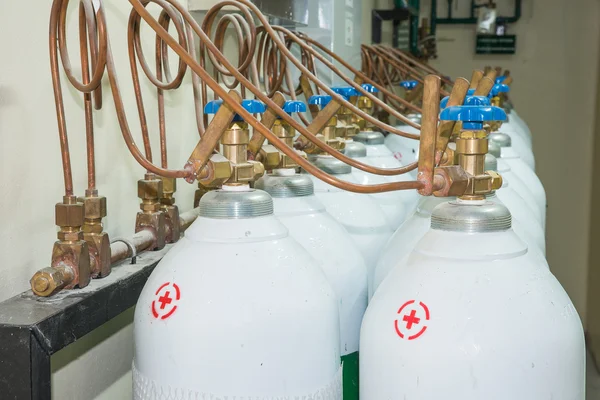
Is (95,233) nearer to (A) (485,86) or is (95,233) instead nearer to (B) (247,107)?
(B) (247,107)

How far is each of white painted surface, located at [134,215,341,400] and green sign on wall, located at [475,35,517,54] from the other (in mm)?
3351

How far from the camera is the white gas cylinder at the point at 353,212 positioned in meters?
0.93

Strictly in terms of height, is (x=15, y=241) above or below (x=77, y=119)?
below

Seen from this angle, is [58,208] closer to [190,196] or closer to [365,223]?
[365,223]

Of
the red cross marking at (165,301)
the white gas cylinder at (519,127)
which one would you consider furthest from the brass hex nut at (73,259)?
the white gas cylinder at (519,127)

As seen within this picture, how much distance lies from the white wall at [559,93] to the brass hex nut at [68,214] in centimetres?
336

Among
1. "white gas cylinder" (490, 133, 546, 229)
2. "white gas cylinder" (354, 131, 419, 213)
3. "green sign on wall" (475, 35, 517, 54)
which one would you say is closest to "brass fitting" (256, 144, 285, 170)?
"white gas cylinder" (354, 131, 419, 213)

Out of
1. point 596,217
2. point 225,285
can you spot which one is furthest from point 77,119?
point 596,217

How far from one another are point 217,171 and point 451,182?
0.65ft

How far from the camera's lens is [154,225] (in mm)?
879

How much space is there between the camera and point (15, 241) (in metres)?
0.69

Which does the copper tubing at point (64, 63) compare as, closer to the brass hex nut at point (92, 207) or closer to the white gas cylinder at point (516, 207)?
the brass hex nut at point (92, 207)

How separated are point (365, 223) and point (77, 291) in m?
0.40

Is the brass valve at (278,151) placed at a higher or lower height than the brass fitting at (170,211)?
higher
